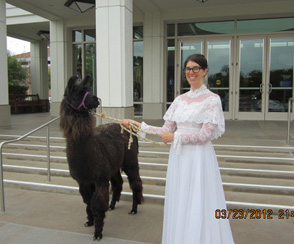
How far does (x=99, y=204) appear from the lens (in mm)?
3074

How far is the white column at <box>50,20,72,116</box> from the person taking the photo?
40.7 ft

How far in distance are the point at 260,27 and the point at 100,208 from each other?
9.77 metres

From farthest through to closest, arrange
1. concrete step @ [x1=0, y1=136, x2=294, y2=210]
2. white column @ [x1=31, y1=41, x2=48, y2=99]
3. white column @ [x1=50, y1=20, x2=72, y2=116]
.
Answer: white column @ [x1=31, y1=41, x2=48, y2=99], white column @ [x1=50, y1=20, x2=72, y2=116], concrete step @ [x1=0, y1=136, x2=294, y2=210]

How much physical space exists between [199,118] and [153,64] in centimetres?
888

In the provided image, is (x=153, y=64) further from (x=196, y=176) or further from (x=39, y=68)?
(x=39, y=68)

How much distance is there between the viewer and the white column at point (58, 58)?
12391 mm

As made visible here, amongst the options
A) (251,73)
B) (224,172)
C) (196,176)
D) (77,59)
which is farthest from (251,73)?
(196,176)

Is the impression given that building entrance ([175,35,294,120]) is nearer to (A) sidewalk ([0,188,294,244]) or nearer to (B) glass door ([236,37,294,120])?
(B) glass door ([236,37,294,120])

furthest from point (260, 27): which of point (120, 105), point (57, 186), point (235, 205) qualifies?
point (57, 186)

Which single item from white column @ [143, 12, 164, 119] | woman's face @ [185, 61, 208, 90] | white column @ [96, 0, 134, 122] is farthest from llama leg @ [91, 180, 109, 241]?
white column @ [143, 12, 164, 119]

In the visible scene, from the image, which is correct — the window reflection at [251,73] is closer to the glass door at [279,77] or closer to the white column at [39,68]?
the glass door at [279,77]

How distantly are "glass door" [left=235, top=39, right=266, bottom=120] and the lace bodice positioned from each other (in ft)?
29.2

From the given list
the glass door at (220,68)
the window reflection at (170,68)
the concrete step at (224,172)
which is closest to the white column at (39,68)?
the window reflection at (170,68)

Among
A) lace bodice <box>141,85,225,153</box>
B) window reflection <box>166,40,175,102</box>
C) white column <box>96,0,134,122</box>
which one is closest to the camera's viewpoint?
lace bodice <box>141,85,225,153</box>
